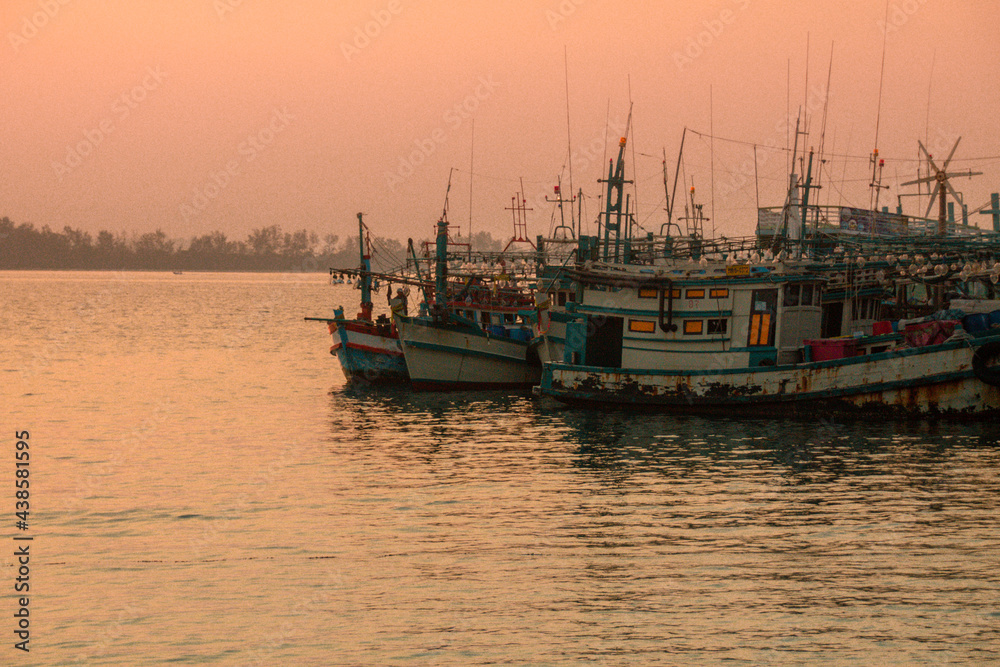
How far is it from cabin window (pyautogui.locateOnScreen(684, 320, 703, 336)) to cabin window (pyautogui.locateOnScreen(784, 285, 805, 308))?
2.48 meters

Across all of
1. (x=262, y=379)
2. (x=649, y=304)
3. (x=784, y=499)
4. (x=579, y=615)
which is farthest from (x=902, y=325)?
(x=262, y=379)

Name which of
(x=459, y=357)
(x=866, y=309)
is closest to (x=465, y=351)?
(x=459, y=357)

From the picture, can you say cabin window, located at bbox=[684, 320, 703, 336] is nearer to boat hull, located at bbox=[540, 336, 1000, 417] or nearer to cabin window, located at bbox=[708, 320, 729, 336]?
cabin window, located at bbox=[708, 320, 729, 336]

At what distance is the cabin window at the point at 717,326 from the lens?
28.6 meters

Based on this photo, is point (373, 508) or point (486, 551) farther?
point (373, 508)

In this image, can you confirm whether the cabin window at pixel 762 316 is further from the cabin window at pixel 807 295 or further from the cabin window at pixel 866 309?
the cabin window at pixel 866 309

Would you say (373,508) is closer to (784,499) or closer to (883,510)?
(784,499)

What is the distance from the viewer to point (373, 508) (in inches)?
707

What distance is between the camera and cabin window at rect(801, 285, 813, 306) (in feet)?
95.0

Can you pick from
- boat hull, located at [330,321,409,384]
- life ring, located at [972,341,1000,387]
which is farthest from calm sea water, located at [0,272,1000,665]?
boat hull, located at [330,321,409,384]

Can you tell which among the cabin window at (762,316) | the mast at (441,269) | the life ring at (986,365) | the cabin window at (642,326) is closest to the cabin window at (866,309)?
the cabin window at (762,316)

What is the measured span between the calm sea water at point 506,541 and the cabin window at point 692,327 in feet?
9.30

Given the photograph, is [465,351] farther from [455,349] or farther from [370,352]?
[370,352]

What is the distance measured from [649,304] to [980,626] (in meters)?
18.2
